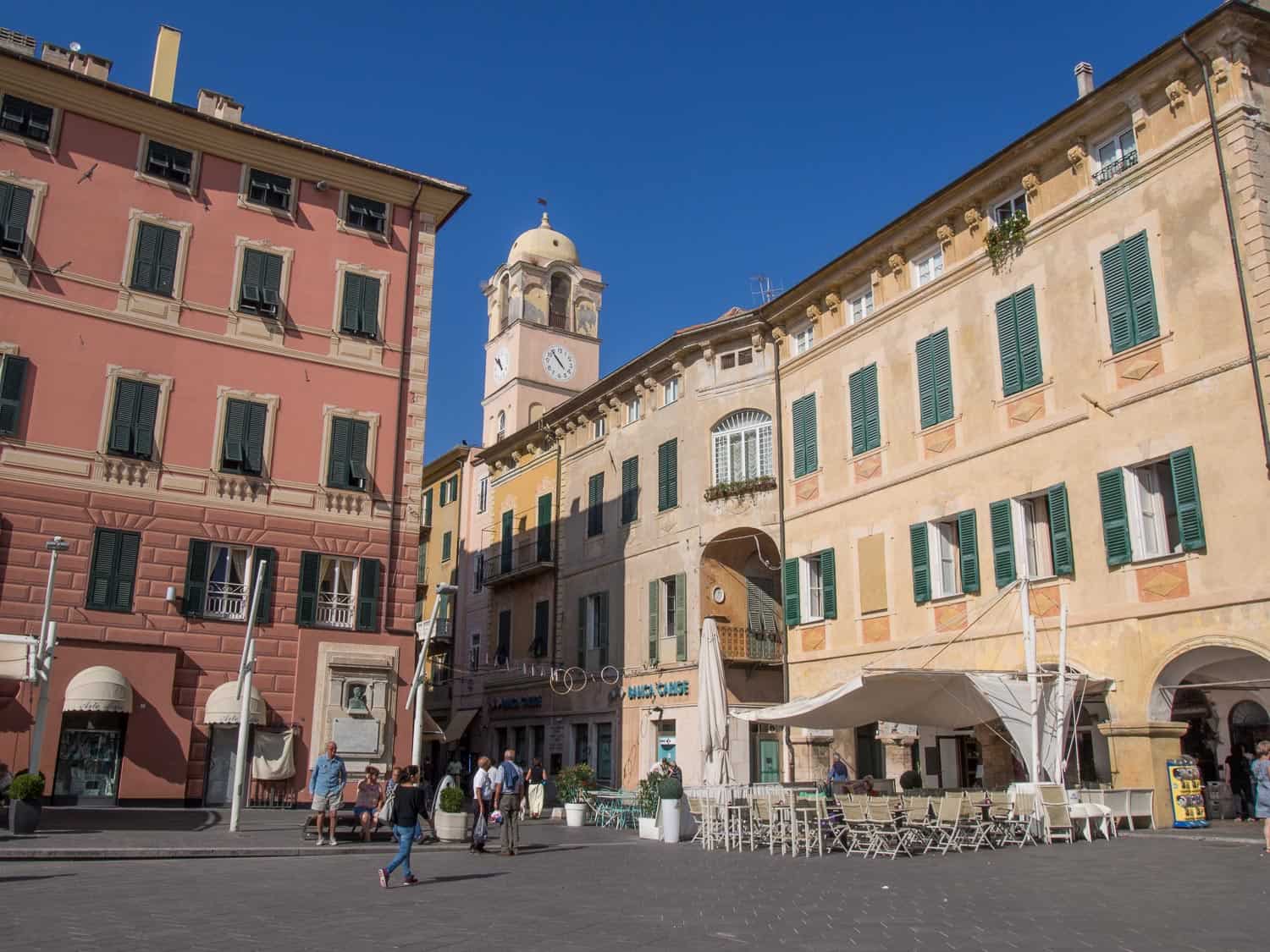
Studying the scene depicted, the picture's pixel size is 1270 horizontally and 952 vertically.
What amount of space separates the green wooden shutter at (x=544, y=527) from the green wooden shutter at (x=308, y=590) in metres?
13.4

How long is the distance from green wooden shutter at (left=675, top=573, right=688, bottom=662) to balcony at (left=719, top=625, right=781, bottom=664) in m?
1.13

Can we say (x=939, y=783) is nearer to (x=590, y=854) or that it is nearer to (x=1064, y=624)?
(x=1064, y=624)

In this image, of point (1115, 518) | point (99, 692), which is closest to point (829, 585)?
point (1115, 518)

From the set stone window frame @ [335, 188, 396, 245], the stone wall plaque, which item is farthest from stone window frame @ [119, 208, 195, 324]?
the stone wall plaque

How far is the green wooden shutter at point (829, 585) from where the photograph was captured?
81.1ft

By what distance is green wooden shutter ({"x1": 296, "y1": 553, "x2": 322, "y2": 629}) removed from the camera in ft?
77.3

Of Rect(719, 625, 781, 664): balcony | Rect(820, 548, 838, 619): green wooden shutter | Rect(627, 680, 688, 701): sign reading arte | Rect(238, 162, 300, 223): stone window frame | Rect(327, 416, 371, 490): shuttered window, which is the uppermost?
Rect(238, 162, 300, 223): stone window frame

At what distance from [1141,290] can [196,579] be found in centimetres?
1890

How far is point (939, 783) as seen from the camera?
75.9 feet

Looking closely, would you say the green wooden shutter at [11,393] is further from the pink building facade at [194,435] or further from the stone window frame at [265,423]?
the stone window frame at [265,423]

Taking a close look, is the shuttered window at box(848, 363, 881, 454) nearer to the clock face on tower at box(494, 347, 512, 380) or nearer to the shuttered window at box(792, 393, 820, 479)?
the shuttered window at box(792, 393, 820, 479)

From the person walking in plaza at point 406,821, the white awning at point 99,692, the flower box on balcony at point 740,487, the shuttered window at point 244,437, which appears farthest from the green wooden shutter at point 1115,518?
the white awning at point 99,692

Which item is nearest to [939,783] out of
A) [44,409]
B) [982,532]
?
[982,532]

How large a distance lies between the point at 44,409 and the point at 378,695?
8983mm
